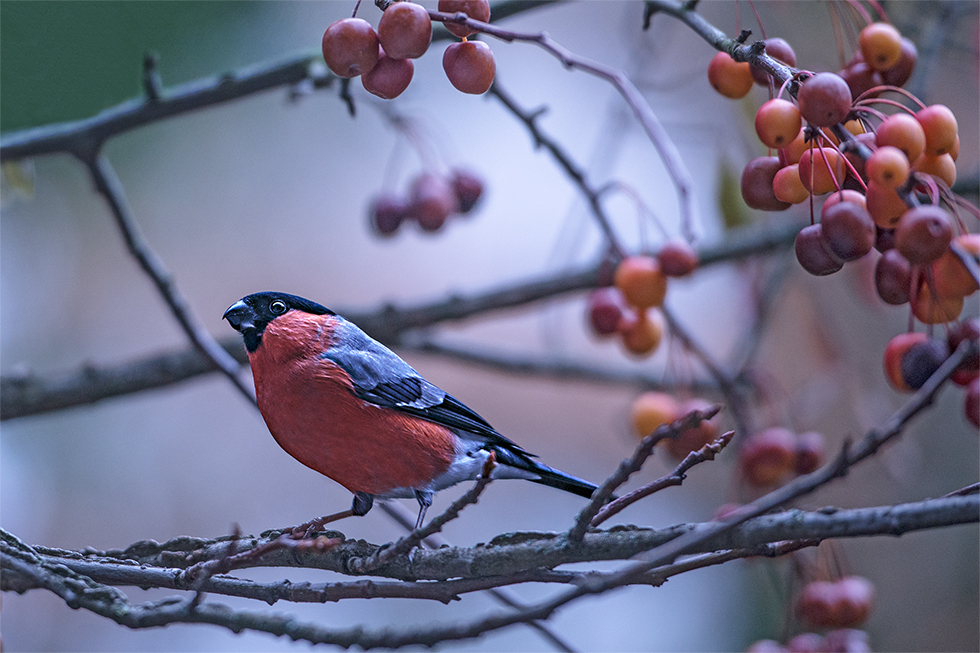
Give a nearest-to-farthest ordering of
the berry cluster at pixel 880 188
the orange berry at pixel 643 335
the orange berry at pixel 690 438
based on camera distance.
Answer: the berry cluster at pixel 880 188 < the orange berry at pixel 690 438 < the orange berry at pixel 643 335

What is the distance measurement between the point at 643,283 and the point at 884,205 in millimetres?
241

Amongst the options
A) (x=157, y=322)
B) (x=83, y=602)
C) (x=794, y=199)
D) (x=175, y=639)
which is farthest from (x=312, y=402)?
(x=157, y=322)

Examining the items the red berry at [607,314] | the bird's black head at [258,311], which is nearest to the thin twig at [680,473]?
the bird's black head at [258,311]

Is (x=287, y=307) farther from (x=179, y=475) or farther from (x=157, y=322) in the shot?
(x=157, y=322)

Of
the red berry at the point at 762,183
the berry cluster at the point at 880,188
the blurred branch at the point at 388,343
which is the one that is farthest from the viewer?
the blurred branch at the point at 388,343

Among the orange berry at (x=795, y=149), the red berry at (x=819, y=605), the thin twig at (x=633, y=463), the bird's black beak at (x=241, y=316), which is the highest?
the orange berry at (x=795, y=149)

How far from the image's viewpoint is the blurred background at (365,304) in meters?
1.17

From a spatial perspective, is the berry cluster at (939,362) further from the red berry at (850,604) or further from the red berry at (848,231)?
the red berry at (850,604)

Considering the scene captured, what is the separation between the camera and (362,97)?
0.83 m

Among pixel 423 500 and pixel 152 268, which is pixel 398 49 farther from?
pixel 152 268

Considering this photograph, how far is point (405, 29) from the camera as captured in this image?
20.3 inches

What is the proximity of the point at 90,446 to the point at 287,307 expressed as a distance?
1283 mm

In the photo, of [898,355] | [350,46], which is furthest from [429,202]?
[898,355]

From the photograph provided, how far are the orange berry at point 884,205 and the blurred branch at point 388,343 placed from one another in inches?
23.3
